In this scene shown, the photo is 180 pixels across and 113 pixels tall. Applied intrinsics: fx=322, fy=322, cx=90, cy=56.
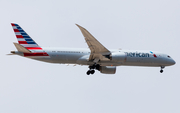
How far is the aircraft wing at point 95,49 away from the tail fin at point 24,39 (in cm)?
535

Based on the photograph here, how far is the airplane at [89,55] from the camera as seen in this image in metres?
31.5

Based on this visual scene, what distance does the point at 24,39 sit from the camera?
33.3 metres

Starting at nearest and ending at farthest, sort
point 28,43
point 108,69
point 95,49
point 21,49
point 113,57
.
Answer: point 21,49, point 113,57, point 95,49, point 28,43, point 108,69

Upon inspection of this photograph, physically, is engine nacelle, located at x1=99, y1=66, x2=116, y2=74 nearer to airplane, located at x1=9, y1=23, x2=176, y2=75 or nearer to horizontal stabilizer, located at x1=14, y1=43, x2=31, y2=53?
airplane, located at x1=9, y1=23, x2=176, y2=75

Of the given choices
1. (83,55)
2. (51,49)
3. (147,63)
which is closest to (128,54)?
(147,63)

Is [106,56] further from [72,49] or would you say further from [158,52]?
[158,52]

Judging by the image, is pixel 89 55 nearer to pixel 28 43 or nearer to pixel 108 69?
pixel 108 69

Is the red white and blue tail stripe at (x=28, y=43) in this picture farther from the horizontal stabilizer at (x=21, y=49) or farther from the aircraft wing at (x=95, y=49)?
the aircraft wing at (x=95, y=49)

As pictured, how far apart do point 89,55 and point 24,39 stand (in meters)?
6.92

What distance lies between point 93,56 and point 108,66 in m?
4.28

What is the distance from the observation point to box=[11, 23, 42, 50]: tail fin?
32844 mm

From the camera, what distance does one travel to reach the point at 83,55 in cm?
3319

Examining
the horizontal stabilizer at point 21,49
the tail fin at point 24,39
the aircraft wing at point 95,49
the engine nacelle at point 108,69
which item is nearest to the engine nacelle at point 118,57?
the aircraft wing at point 95,49

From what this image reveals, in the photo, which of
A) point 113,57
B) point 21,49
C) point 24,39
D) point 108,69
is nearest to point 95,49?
point 113,57
